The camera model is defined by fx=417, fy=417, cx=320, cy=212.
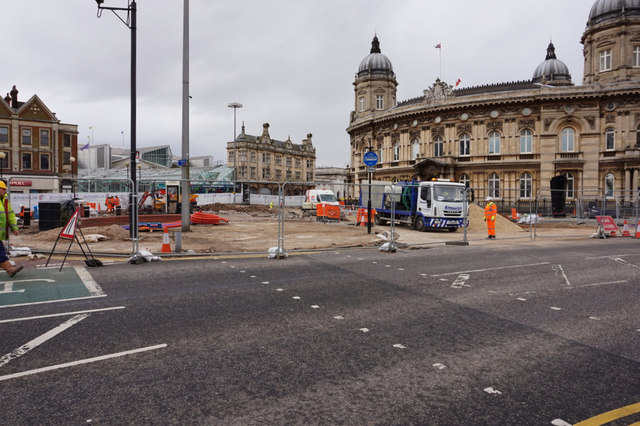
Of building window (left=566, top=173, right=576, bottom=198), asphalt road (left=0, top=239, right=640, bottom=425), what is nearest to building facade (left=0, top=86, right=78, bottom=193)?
asphalt road (left=0, top=239, right=640, bottom=425)

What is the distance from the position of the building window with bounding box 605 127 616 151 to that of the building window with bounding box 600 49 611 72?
23.9ft

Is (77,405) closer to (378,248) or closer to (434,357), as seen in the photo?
(434,357)

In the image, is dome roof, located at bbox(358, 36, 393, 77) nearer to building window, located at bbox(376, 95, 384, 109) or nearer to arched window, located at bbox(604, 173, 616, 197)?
building window, located at bbox(376, 95, 384, 109)

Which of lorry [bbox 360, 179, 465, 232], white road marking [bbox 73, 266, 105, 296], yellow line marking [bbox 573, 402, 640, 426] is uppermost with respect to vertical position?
lorry [bbox 360, 179, 465, 232]

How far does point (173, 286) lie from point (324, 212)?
20372mm

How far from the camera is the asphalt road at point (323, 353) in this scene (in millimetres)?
3498

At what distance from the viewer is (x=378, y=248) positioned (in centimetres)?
1527

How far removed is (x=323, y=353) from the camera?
4.73m

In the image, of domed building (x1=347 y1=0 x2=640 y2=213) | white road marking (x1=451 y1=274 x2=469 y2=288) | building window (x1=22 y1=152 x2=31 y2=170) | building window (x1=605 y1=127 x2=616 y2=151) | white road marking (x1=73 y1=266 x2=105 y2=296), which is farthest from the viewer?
building window (x1=22 y1=152 x2=31 y2=170)

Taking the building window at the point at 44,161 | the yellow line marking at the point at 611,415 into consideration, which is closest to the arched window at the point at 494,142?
the yellow line marking at the point at 611,415

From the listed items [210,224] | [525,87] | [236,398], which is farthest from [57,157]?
[236,398]

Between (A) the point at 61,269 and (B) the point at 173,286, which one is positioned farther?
(A) the point at 61,269

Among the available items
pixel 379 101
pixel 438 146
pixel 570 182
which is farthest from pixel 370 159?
pixel 379 101

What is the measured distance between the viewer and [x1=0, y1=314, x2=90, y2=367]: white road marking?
4.49 metres
